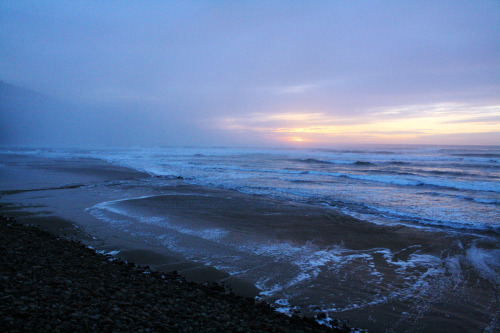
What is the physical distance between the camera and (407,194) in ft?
50.7

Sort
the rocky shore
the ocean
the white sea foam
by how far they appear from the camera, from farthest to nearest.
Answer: the white sea foam, the ocean, the rocky shore

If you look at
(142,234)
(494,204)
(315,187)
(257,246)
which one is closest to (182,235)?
(142,234)

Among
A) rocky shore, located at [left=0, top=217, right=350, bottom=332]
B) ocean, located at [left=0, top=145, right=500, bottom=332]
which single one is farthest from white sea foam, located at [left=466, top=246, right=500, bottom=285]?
rocky shore, located at [left=0, top=217, right=350, bottom=332]

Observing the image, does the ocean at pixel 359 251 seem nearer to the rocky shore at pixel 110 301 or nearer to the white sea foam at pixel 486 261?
the white sea foam at pixel 486 261

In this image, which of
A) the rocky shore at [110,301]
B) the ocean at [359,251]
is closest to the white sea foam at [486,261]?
the ocean at [359,251]

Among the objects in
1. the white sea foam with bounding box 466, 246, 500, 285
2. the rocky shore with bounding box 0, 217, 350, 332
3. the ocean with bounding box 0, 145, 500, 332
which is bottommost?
the white sea foam with bounding box 466, 246, 500, 285

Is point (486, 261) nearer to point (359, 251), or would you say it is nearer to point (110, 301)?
point (359, 251)

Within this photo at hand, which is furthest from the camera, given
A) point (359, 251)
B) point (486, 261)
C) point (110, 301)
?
point (359, 251)

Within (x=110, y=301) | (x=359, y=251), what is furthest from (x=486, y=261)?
(x=110, y=301)

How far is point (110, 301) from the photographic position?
3.49 m

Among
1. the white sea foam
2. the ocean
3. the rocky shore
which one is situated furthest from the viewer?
the white sea foam

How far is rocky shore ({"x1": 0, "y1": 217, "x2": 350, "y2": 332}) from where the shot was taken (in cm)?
288

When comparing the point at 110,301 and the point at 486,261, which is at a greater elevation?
the point at 110,301

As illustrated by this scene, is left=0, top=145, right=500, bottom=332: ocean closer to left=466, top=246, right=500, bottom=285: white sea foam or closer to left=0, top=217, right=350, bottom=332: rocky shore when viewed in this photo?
left=466, top=246, right=500, bottom=285: white sea foam
